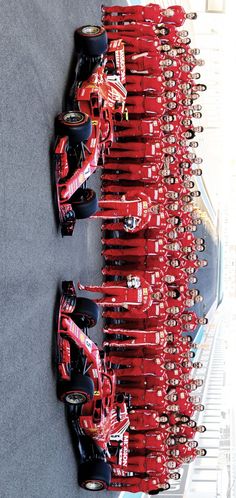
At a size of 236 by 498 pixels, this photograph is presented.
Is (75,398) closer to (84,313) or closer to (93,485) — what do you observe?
(84,313)

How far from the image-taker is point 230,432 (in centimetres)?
809

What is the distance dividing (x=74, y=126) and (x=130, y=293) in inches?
60.4

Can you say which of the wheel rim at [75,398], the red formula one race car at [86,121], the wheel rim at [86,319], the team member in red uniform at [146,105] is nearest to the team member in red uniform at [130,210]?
the red formula one race car at [86,121]

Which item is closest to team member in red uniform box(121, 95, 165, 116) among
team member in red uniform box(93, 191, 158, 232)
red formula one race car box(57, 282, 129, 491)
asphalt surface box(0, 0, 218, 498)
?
team member in red uniform box(93, 191, 158, 232)

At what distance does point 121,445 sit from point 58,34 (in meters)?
3.10

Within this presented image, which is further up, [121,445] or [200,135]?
[200,135]

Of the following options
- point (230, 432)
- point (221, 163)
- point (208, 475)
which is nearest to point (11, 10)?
point (208, 475)

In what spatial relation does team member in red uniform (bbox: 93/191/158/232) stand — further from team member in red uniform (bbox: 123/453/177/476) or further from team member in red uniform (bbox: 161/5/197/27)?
team member in red uniform (bbox: 161/5/197/27)

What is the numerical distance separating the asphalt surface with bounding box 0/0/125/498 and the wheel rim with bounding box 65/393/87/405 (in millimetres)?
85

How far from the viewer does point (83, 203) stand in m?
4.96

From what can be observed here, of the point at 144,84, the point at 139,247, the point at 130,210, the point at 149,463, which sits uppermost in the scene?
the point at 144,84

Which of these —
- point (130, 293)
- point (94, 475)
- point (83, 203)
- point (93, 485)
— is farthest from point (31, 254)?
point (93, 485)

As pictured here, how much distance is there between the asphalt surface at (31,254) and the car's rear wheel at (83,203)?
22 centimetres

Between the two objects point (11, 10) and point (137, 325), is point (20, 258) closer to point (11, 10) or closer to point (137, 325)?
point (11, 10)
